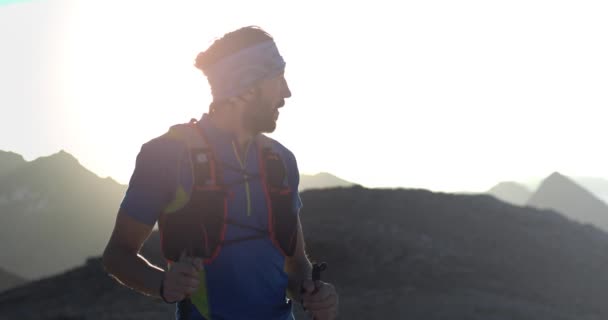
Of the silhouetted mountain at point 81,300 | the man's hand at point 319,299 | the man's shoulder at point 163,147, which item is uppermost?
the man's shoulder at point 163,147

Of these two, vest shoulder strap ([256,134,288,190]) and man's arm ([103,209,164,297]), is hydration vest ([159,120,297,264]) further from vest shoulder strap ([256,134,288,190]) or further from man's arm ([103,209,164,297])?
vest shoulder strap ([256,134,288,190])

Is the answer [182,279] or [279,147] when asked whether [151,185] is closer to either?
[182,279]

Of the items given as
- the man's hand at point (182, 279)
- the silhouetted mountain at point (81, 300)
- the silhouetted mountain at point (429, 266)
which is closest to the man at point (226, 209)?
the man's hand at point (182, 279)

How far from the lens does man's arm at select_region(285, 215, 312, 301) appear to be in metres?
4.18

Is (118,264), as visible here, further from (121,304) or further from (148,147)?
(121,304)

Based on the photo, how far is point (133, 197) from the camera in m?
3.61

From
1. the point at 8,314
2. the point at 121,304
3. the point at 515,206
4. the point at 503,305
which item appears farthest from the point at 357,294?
the point at 515,206

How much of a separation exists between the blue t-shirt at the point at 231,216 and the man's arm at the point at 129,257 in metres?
0.07

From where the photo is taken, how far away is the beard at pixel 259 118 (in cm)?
396

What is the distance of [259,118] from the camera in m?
3.95

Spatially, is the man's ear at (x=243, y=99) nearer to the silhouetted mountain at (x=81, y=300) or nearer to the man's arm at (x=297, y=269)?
the man's arm at (x=297, y=269)

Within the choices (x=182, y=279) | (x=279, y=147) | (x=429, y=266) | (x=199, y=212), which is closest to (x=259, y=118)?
(x=279, y=147)

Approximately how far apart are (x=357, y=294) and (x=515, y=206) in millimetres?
23163

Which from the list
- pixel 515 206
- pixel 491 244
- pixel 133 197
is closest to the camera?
pixel 133 197
